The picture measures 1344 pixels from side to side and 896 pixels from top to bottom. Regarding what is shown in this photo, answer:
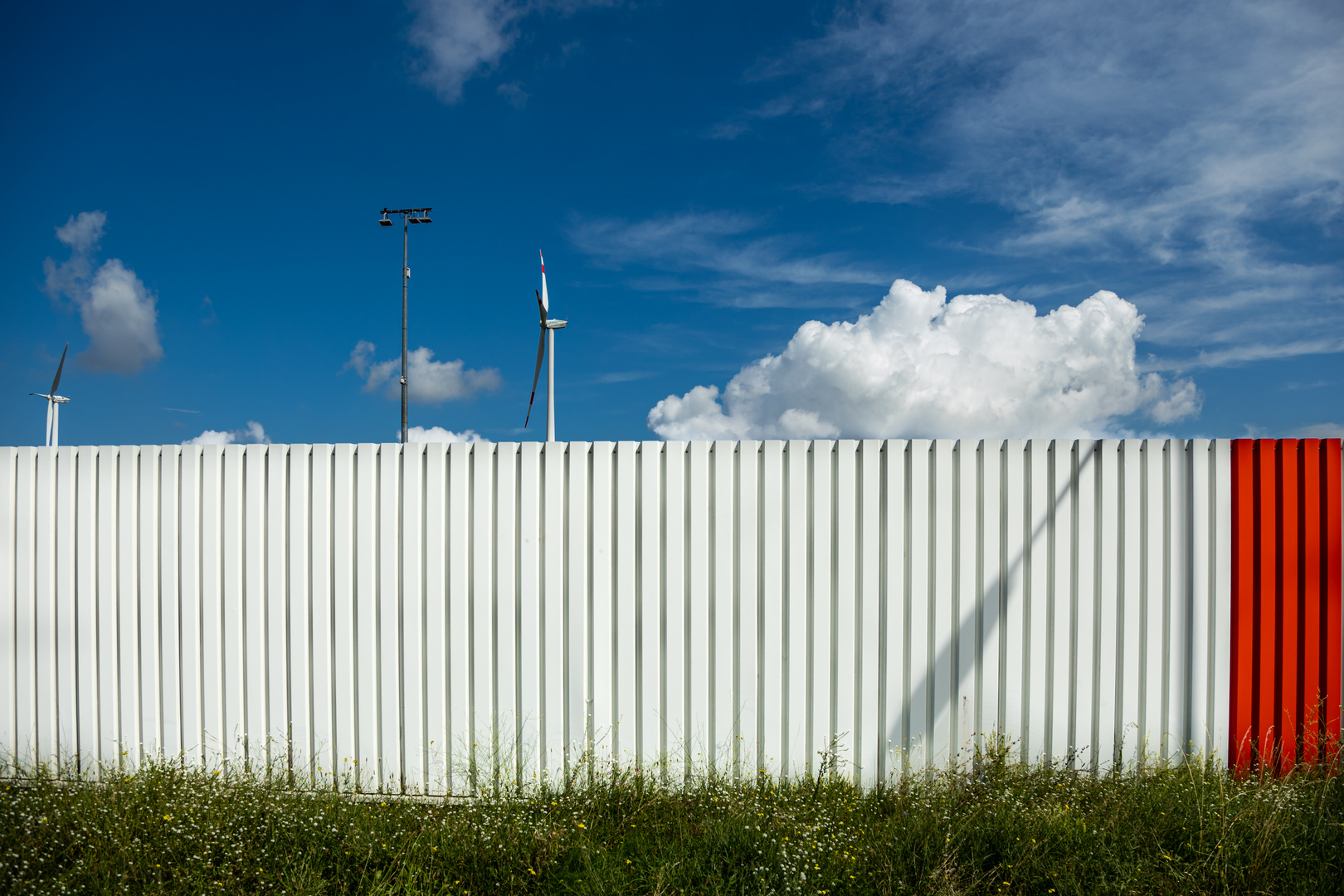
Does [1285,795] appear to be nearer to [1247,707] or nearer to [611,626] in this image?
[1247,707]

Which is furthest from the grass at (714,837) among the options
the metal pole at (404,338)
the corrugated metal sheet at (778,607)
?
the metal pole at (404,338)

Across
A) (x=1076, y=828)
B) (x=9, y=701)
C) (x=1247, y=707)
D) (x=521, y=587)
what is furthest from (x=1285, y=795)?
(x=9, y=701)

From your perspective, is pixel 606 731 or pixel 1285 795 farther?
pixel 606 731

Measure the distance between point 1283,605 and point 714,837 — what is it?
3951mm

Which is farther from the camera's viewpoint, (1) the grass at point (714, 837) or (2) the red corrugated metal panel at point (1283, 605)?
(2) the red corrugated metal panel at point (1283, 605)

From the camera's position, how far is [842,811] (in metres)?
4.07

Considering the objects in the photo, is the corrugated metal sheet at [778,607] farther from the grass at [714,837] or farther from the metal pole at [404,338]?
the metal pole at [404,338]

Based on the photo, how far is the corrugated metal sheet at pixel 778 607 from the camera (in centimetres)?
446

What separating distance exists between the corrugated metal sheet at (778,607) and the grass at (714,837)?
27 cm

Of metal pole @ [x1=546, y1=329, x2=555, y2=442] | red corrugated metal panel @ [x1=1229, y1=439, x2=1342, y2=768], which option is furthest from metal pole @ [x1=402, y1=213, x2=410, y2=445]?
red corrugated metal panel @ [x1=1229, y1=439, x2=1342, y2=768]

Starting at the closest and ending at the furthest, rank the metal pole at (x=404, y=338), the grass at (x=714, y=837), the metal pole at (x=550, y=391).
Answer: the grass at (x=714, y=837), the metal pole at (x=550, y=391), the metal pole at (x=404, y=338)

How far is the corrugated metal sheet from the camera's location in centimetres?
446

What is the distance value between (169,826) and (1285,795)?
629cm

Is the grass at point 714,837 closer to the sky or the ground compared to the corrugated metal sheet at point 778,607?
closer to the ground
